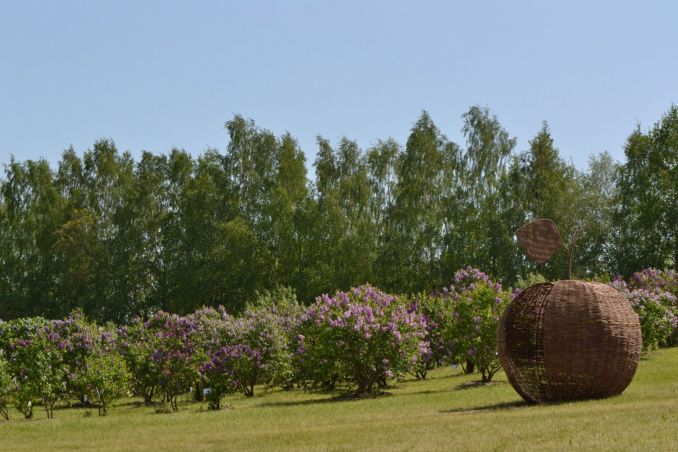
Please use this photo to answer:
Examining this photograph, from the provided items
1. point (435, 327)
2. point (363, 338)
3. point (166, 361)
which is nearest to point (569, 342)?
point (363, 338)

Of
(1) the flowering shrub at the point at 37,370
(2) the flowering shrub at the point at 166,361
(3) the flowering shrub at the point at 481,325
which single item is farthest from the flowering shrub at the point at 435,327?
(1) the flowering shrub at the point at 37,370

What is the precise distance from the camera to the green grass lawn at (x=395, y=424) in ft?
38.3

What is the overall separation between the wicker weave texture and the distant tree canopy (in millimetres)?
28486

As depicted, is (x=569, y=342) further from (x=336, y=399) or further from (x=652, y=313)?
(x=652, y=313)

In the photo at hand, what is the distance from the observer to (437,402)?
18875 millimetres

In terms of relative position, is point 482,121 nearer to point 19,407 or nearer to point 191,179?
point 191,179

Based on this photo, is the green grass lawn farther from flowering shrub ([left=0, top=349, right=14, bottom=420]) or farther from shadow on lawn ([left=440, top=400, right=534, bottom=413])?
flowering shrub ([left=0, top=349, right=14, bottom=420])

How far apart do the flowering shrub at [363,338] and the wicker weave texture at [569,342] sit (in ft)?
18.1

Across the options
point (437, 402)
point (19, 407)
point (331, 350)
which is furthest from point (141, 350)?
point (437, 402)

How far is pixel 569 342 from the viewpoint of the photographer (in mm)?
15234

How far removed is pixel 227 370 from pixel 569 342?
9.73 meters

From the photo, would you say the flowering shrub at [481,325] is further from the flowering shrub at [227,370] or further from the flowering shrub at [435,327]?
the flowering shrub at [227,370]

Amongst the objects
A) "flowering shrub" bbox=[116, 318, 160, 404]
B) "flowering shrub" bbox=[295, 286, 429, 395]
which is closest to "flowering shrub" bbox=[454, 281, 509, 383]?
"flowering shrub" bbox=[295, 286, 429, 395]

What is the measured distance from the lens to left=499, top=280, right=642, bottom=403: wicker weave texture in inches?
599
